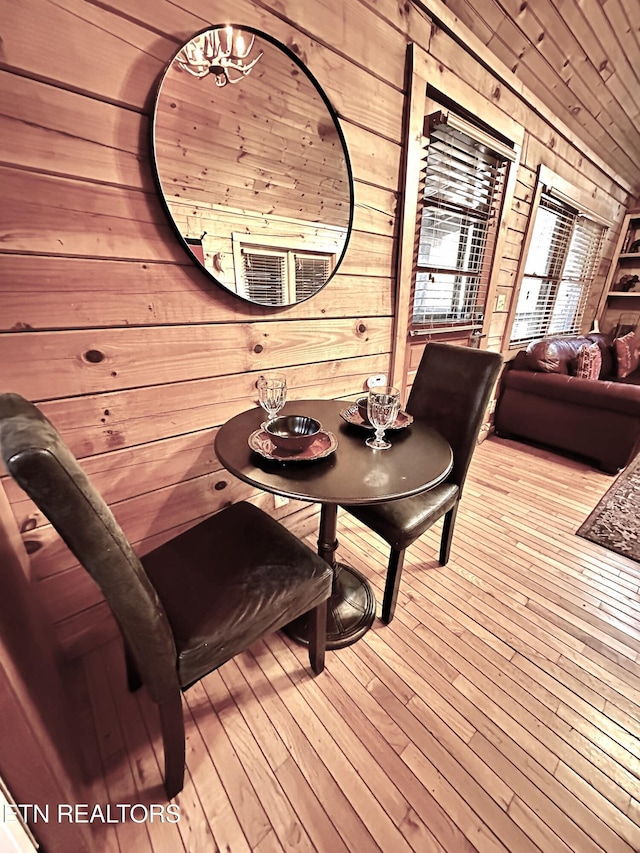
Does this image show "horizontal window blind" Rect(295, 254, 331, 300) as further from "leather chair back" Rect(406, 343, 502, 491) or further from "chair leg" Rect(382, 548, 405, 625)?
"chair leg" Rect(382, 548, 405, 625)

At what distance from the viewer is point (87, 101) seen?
0.87m

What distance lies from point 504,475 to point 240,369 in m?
2.16

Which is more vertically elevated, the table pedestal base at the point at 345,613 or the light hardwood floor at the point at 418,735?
the table pedestal base at the point at 345,613

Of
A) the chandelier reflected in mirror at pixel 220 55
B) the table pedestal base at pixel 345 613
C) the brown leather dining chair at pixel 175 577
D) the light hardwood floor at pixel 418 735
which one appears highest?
the chandelier reflected in mirror at pixel 220 55

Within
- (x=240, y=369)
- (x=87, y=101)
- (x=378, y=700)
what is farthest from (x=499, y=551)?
(x=87, y=101)

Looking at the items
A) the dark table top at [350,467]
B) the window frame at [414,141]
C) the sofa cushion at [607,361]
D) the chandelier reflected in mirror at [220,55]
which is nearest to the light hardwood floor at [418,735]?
the dark table top at [350,467]

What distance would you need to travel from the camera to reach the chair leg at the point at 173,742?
30.6 inches

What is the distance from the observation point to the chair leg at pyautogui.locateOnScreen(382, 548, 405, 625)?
49.3 inches

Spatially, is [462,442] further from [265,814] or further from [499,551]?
[265,814]

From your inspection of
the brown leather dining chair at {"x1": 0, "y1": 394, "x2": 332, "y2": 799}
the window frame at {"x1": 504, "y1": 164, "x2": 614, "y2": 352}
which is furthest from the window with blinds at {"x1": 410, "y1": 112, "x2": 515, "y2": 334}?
the brown leather dining chair at {"x1": 0, "y1": 394, "x2": 332, "y2": 799}

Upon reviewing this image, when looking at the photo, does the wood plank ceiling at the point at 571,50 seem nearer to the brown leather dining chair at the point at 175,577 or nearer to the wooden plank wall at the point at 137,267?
the wooden plank wall at the point at 137,267

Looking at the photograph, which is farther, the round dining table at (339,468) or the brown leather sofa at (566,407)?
the brown leather sofa at (566,407)

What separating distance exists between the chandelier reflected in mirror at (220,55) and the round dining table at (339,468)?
1.07 meters

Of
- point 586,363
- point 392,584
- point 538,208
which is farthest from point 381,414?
point 586,363
